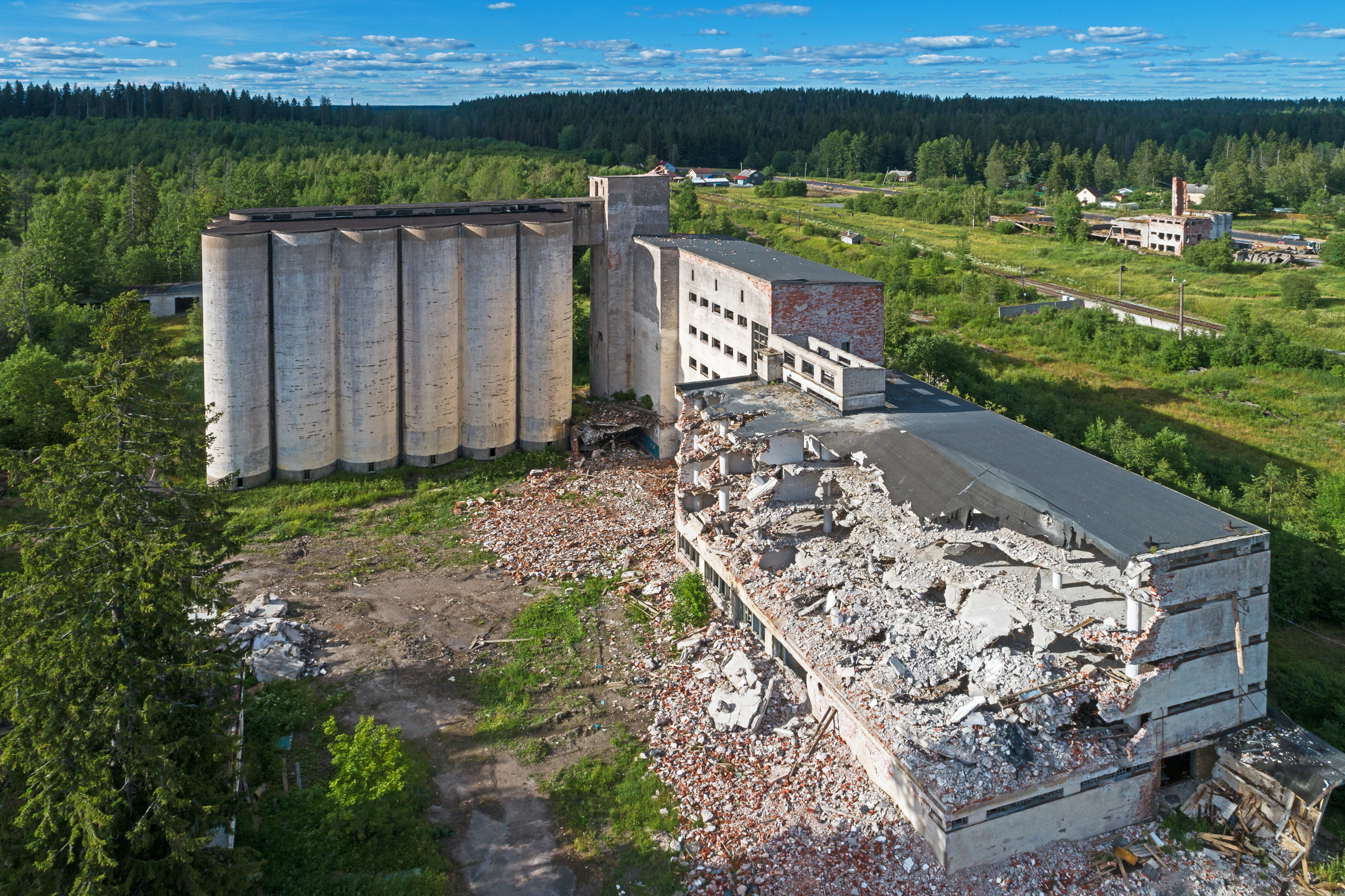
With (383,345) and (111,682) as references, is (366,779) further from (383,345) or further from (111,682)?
(383,345)

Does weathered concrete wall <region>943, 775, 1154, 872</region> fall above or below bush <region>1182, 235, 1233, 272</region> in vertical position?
below

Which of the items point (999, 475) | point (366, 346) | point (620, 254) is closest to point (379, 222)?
point (366, 346)

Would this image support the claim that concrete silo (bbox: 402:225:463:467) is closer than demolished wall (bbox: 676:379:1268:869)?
No

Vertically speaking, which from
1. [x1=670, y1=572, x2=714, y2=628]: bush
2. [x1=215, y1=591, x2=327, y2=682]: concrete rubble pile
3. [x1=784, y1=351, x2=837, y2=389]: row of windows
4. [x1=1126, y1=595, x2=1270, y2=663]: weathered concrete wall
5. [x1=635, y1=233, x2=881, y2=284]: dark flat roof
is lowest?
[x1=215, y1=591, x2=327, y2=682]: concrete rubble pile

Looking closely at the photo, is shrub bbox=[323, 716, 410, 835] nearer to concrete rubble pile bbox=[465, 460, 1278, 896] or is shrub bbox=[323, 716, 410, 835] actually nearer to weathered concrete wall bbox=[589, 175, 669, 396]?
concrete rubble pile bbox=[465, 460, 1278, 896]

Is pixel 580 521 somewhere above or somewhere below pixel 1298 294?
below

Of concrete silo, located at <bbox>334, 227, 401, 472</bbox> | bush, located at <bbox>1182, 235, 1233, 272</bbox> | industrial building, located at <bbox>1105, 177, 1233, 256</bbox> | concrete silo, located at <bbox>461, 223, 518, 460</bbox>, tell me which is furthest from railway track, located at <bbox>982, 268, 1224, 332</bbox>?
concrete silo, located at <bbox>334, 227, 401, 472</bbox>

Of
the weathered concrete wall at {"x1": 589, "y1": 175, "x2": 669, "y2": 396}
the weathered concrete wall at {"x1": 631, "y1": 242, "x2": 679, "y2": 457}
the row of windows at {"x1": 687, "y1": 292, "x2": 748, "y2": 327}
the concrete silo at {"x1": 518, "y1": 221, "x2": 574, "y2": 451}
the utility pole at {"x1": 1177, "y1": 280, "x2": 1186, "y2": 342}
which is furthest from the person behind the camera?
the utility pole at {"x1": 1177, "y1": 280, "x2": 1186, "y2": 342}
